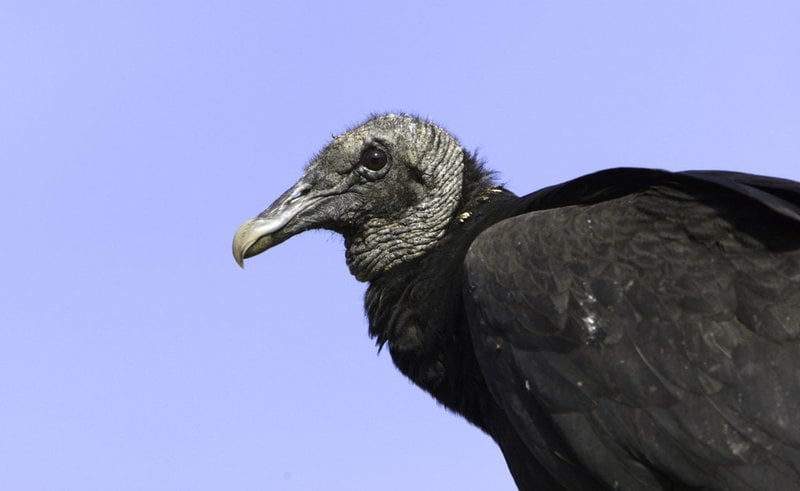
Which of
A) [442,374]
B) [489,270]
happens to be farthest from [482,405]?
[489,270]

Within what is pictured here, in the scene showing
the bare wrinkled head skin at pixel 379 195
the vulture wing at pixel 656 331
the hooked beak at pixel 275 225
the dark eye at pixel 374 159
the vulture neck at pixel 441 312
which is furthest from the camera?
the dark eye at pixel 374 159

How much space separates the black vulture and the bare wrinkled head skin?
0.58m

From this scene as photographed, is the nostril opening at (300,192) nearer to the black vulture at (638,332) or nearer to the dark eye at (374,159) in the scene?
the dark eye at (374,159)

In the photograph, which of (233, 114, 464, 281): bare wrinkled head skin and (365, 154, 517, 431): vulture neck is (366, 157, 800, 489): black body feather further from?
(233, 114, 464, 281): bare wrinkled head skin

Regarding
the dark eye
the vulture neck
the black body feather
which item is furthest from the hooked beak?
the black body feather

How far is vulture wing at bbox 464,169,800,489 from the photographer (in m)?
5.57

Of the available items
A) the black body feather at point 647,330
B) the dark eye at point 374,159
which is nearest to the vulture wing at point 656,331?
the black body feather at point 647,330

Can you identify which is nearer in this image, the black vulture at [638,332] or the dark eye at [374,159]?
the black vulture at [638,332]

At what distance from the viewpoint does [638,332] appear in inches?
227

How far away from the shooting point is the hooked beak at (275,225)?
682cm

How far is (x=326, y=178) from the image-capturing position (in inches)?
281

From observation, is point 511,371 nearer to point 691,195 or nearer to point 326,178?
point 691,195

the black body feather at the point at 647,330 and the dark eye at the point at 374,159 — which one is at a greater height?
the dark eye at the point at 374,159

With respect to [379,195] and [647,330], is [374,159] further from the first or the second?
[647,330]
